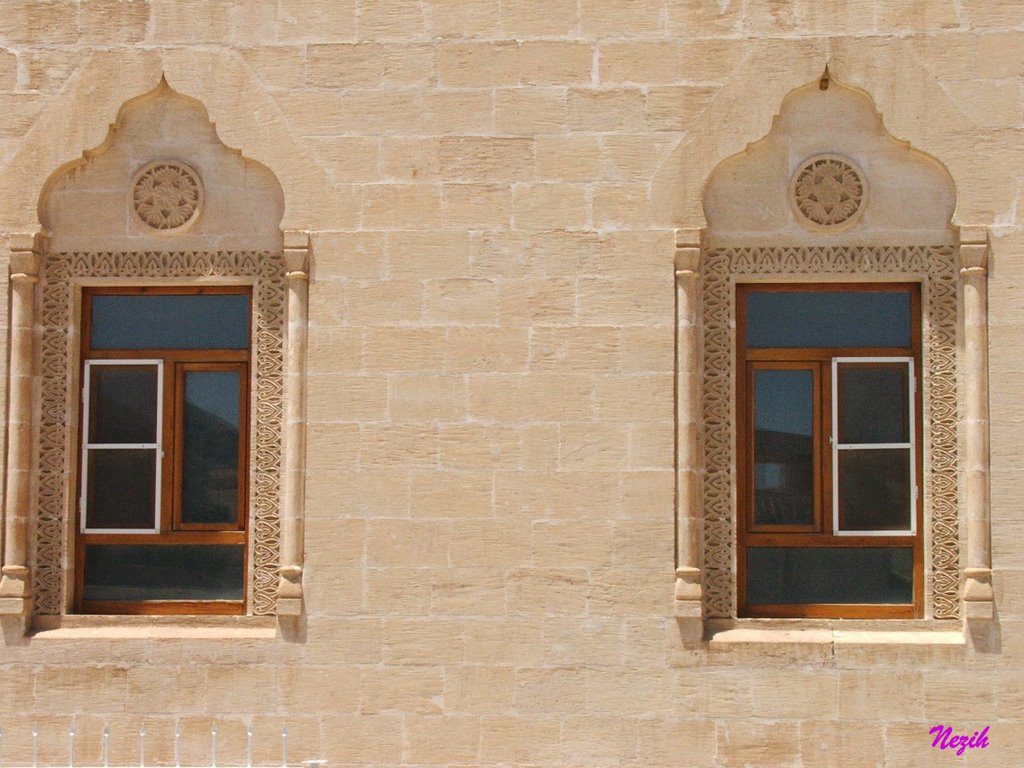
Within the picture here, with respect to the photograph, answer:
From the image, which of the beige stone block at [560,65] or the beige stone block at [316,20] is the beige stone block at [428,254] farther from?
the beige stone block at [316,20]

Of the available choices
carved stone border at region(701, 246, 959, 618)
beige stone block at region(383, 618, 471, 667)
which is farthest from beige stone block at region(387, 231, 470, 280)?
beige stone block at region(383, 618, 471, 667)

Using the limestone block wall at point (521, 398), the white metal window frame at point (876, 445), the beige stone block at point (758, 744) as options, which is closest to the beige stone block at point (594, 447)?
the limestone block wall at point (521, 398)

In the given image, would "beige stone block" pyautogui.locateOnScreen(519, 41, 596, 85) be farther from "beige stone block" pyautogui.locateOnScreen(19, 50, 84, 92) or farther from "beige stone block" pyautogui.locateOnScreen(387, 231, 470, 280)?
"beige stone block" pyautogui.locateOnScreen(19, 50, 84, 92)

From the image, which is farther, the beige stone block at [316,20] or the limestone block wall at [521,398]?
the beige stone block at [316,20]

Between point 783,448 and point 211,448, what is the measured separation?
3.05 meters

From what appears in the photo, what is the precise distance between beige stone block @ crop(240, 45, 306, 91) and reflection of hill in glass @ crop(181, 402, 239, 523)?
70.1 inches

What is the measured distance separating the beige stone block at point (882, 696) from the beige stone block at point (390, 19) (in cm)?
402

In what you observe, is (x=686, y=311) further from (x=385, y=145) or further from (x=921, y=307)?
(x=385, y=145)

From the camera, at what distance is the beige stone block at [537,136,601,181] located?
21.7ft

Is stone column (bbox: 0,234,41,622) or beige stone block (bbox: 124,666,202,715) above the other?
stone column (bbox: 0,234,41,622)

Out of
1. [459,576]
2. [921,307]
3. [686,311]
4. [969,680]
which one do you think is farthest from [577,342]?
[969,680]

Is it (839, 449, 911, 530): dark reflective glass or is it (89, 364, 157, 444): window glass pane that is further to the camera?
(89, 364, 157, 444): window glass pane

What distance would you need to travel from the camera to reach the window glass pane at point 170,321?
6.87 metres

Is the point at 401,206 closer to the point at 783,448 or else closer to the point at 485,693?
the point at 783,448
